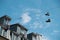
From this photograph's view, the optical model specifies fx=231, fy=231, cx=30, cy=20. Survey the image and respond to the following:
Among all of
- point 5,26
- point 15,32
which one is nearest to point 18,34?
point 15,32

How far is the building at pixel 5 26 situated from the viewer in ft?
93.1

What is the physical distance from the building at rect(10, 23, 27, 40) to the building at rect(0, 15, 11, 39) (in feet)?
3.76

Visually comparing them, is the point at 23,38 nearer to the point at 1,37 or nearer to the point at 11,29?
the point at 11,29

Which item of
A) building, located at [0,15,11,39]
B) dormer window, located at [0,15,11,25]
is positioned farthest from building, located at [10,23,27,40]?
dormer window, located at [0,15,11,25]

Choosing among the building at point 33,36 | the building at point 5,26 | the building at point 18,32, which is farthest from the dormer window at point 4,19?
the building at point 33,36

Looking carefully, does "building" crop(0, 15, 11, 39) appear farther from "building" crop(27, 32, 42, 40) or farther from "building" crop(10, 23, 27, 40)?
"building" crop(27, 32, 42, 40)

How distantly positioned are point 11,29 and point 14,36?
1040mm

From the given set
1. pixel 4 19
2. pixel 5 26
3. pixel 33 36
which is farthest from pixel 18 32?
pixel 33 36

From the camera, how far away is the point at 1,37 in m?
28.1

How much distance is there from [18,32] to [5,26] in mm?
2689

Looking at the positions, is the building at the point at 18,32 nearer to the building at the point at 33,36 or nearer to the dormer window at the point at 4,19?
the building at the point at 33,36

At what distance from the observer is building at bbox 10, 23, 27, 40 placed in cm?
3073

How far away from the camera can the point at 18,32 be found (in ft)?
104

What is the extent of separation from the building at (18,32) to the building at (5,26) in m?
1.15
